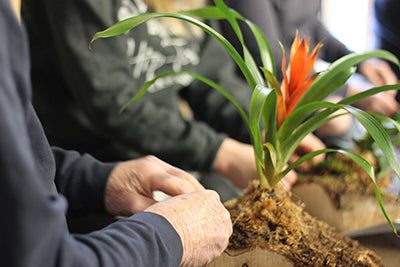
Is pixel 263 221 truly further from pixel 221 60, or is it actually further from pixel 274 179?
pixel 221 60

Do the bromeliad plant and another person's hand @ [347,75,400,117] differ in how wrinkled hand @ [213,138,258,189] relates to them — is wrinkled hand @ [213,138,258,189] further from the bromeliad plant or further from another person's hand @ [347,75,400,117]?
another person's hand @ [347,75,400,117]

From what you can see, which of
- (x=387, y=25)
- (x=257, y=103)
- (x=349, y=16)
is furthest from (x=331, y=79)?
(x=349, y=16)

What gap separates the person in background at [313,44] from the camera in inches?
39.8

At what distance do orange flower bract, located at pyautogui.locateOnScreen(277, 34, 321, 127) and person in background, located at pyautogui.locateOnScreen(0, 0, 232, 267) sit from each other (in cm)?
17

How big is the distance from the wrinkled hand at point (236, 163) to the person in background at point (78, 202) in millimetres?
277

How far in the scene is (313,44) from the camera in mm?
1437

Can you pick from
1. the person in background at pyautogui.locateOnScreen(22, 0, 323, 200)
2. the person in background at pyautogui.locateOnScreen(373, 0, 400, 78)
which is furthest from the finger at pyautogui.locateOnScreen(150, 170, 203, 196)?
the person in background at pyautogui.locateOnScreen(373, 0, 400, 78)

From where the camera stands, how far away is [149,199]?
0.59 metres

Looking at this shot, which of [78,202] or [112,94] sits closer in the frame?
[78,202]

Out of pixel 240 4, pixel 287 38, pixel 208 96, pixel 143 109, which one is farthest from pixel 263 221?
pixel 287 38

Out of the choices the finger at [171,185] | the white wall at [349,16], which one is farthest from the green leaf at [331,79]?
the white wall at [349,16]

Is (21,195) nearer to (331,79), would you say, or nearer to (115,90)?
(331,79)

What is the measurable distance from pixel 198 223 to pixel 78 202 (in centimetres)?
25

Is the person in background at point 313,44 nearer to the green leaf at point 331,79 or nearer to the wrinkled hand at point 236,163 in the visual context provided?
the wrinkled hand at point 236,163
